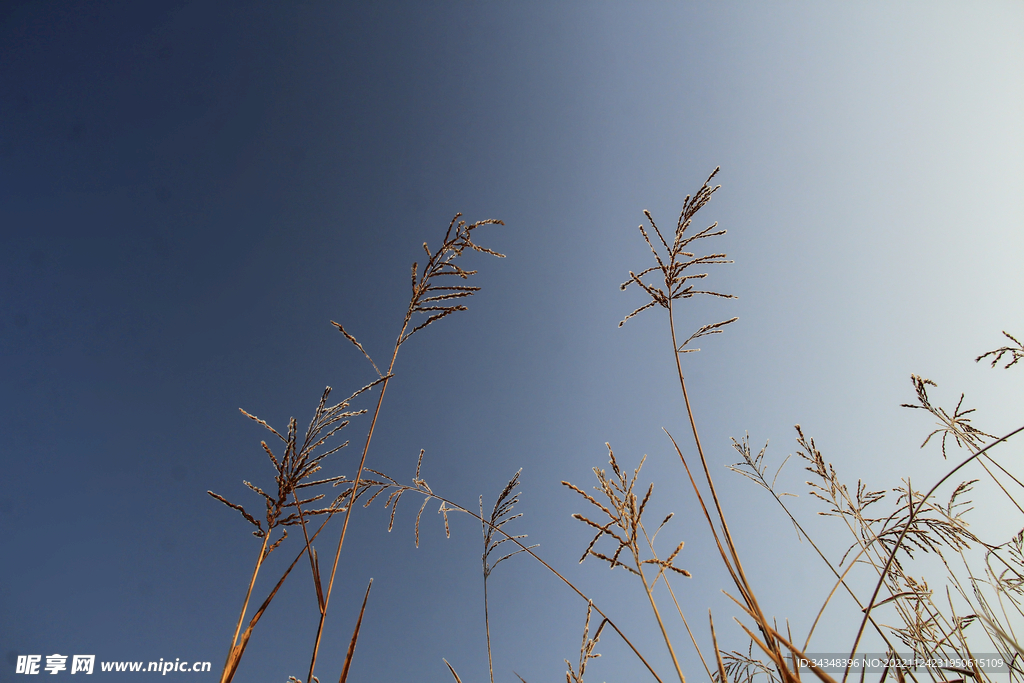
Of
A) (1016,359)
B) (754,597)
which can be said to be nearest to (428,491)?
(754,597)

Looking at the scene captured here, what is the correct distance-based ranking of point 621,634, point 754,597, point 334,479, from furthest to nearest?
point 621,634, point 334,479, point 754,597

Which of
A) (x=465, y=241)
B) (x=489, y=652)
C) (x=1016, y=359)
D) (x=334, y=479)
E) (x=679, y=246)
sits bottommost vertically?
(x=489, y=652)

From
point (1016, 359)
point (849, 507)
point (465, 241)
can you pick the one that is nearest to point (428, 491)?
point (465, 241)

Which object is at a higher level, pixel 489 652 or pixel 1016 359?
pixel 1016 359

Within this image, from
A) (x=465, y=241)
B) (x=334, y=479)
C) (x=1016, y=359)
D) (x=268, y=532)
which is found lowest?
(x=268, y=532)

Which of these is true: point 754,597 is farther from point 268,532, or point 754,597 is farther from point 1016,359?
point 1016,359

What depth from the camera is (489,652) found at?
1945mm

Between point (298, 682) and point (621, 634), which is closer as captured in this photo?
point (298, 682)

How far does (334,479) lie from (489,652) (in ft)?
4.67

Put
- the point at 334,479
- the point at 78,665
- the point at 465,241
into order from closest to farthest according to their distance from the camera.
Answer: the point at 334,479 → the point at 465,241 → the point at 78,665

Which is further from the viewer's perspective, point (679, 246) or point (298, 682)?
point (679, 246)

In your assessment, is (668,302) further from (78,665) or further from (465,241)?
(78,665)

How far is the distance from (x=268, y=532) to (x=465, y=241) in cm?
104

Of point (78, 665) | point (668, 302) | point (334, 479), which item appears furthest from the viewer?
point (78, 665)
